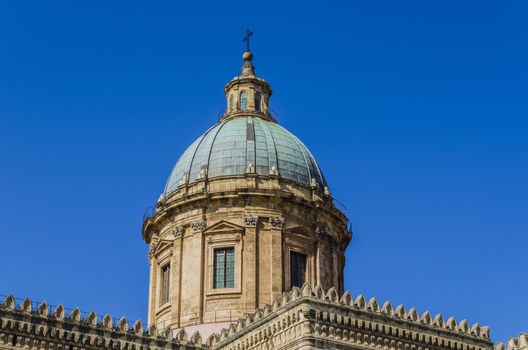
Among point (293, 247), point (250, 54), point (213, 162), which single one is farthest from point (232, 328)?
point (250, 54)

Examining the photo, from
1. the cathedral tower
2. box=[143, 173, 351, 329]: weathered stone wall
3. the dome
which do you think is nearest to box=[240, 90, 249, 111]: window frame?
the dome

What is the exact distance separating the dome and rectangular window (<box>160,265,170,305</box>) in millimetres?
4371

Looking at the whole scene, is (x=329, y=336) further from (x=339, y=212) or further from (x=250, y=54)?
(x=250, y=54)

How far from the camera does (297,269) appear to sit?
158ft

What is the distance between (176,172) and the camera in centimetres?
5278

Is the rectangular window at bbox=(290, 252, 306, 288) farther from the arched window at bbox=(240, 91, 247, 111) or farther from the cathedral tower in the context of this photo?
the arched window at bbox=(240, 91, 247, 111)

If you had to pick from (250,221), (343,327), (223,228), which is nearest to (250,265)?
(250,221)

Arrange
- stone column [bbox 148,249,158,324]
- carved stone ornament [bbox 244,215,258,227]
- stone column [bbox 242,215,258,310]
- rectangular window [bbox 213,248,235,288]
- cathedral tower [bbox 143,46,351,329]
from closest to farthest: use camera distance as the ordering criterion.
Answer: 1. stone column [bbox 242,215,258,310]
2. cathedral tower [bbox 143,46,351,329]
3. rectangular window [bbox 213,248,235,288]
4. carved stone ornament [bbox 244,215,258,227]
5. stone column [bbox 148,249,158,324]

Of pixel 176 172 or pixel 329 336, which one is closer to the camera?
pixel 329 336

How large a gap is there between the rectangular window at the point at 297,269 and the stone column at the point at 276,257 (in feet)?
2.99

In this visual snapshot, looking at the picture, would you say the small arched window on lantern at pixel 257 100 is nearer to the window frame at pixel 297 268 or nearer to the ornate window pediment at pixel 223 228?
the ornate window pediment at pixel 223 228

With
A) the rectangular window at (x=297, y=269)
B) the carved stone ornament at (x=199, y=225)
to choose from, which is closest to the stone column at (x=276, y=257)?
the rectangular window at (x=297, y=269)

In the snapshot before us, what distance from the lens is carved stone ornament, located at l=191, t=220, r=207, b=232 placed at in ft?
159

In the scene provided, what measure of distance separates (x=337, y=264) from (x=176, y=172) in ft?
33.6
